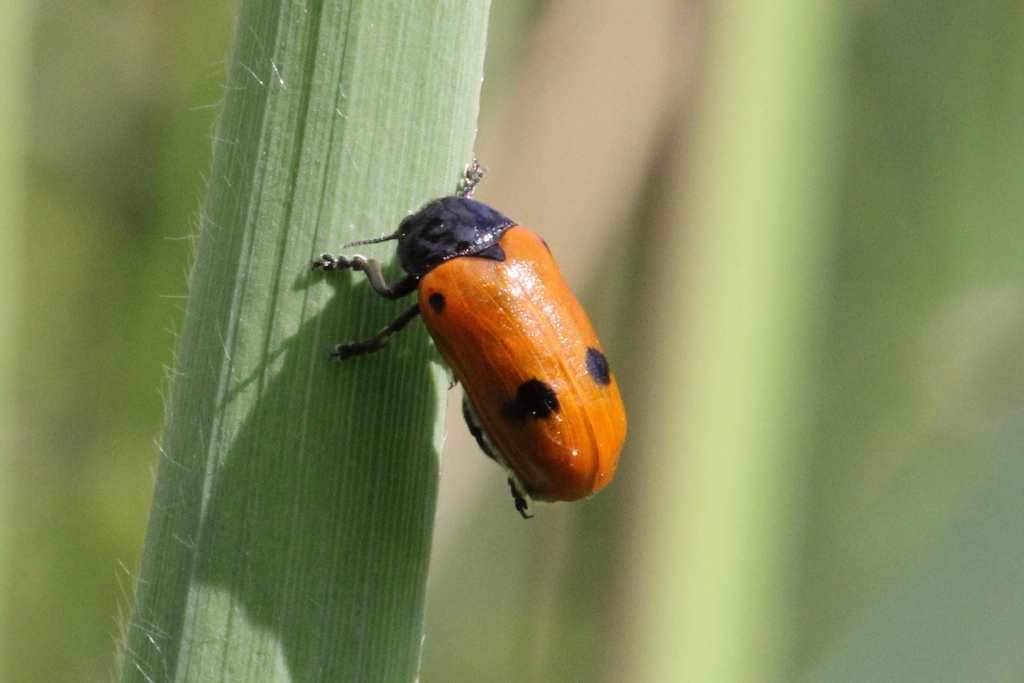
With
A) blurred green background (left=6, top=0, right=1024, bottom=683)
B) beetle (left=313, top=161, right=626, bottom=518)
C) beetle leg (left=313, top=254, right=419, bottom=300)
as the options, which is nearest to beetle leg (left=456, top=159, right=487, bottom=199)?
beetle (left=313, top=161, right=626, bottom=518)

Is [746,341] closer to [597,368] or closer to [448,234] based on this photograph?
[597,368]

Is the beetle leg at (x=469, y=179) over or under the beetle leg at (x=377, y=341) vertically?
over

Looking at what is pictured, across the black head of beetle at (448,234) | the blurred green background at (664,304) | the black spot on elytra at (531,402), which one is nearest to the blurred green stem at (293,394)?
the black head of beetle at (448,234)

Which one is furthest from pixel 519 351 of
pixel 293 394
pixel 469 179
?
pixel 293 394

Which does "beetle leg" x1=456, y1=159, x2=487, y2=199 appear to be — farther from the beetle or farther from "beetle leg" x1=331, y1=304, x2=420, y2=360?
"beetle leg" x1=331, y1=304, x2=420, y2=360

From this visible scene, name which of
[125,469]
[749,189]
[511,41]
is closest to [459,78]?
[749,189]

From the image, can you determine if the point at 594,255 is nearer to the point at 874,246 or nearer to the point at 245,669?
the point at 874,246

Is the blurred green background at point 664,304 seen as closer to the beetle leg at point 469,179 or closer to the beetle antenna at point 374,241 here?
the beetle leg at point 469,179
